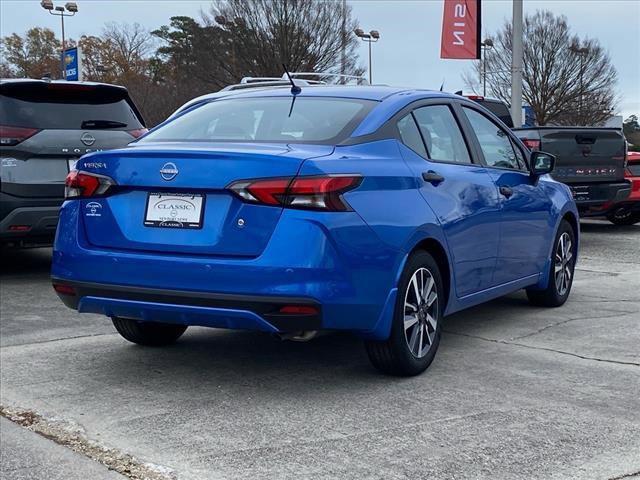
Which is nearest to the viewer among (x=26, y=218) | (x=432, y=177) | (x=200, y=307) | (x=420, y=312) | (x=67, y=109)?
(x=200, y=307)

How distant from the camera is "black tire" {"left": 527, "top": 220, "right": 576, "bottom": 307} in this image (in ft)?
22.9

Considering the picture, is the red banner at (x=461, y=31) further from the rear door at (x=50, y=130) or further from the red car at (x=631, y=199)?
the rear door at (x=50, y=130)

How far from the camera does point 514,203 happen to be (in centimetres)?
613

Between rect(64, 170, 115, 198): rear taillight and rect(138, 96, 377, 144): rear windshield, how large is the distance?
475mm

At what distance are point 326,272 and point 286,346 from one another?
1.53 meters

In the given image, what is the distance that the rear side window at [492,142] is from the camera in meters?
6.04

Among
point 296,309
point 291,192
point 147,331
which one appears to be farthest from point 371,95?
point 147,331

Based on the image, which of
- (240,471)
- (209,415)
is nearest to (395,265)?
(209,415)

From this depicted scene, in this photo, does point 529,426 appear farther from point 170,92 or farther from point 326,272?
Answer: point 170,92

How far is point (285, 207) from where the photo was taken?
425 centimetres

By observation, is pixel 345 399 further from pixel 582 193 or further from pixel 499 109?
pixel 499 109

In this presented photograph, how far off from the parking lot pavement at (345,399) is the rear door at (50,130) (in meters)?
1.85

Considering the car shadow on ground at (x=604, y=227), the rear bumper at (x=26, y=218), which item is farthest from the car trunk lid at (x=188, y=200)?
the car shadow on ground at (x=604, y=227)

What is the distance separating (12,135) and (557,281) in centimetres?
494
